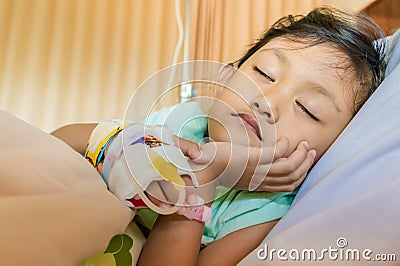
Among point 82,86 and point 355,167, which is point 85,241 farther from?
point 82,86

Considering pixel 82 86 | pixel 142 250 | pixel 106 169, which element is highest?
pixel 106 169

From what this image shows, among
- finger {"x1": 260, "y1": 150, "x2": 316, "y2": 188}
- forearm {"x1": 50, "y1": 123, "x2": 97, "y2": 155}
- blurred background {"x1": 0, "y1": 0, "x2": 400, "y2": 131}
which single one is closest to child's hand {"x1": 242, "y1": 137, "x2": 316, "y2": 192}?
finger {"x1": 260, "y1": 150, "x2": 316, "y2": 188}

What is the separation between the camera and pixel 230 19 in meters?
2.36

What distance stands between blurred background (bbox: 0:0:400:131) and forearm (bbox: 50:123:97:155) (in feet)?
4.77

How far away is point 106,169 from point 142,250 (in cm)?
11

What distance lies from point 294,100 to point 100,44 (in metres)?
1.91

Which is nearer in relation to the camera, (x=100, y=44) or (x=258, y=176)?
(x=258, y=176)

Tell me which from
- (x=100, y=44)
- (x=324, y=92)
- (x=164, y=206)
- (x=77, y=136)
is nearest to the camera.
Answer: (x=164, y=206)

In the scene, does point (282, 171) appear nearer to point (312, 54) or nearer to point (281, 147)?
point (281, 147)

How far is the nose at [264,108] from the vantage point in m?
0.60

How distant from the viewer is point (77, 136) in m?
0.81

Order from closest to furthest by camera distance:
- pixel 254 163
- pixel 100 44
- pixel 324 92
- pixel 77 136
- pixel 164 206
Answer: pixel 164 206
pixel 254 163
pixel 324 92
pixel 77 136
pixel 100 44

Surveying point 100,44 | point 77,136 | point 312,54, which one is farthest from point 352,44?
point 100,44

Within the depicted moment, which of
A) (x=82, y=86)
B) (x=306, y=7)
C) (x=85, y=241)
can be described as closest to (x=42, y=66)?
(x=82, y=86)
